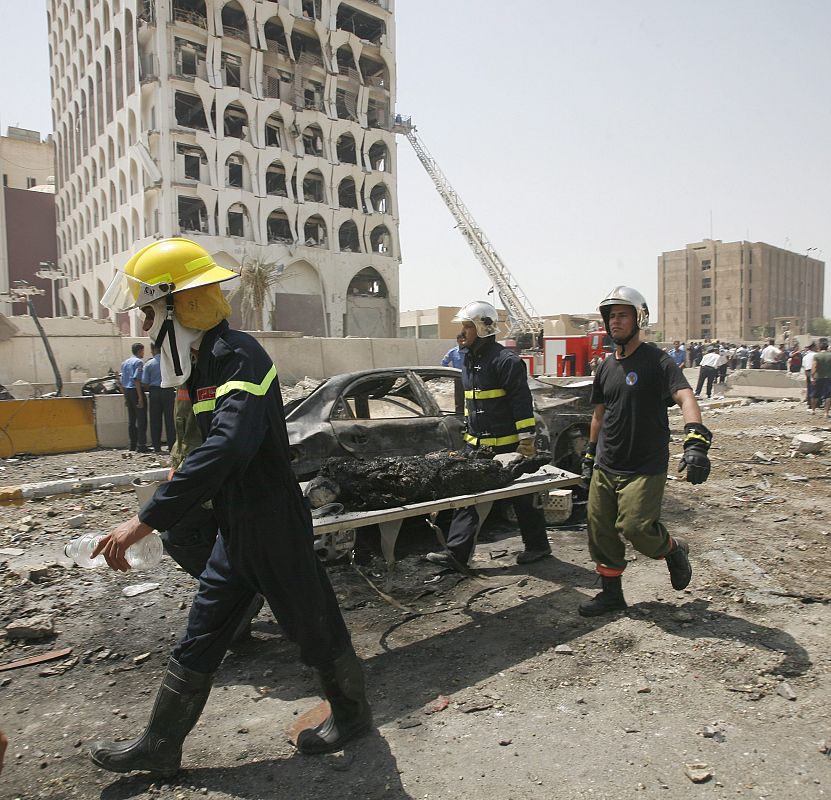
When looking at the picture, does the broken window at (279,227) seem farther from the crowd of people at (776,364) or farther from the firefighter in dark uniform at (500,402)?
the firefighter in dark uniform at (500,402)

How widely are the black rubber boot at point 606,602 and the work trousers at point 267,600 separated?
1.89 metres

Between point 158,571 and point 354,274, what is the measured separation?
3834 cm

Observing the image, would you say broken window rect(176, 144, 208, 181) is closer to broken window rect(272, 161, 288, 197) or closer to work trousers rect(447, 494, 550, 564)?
broken window rect(272, 161, 288, 197)

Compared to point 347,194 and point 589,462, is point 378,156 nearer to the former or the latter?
point 347,194

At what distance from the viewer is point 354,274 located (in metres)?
42.0

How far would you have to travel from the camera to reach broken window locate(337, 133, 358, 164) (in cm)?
4334

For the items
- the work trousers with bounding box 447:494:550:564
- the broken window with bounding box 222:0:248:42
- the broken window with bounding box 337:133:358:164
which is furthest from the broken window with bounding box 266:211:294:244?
the work trousers with bounding box 447:494:550:564

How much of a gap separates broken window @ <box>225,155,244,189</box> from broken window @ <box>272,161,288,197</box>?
178 centimetres

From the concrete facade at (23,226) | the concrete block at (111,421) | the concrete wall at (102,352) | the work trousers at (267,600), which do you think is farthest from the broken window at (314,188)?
the work trousers at (267,600)

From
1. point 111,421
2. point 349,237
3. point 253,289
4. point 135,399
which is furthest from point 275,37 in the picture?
point 135,399

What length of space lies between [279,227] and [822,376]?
3343 cm

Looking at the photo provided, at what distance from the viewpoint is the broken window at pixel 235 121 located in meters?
38.0

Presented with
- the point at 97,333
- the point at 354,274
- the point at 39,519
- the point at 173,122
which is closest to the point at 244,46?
the point at 173,122

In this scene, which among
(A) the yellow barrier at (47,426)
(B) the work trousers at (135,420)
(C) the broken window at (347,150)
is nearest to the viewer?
(A) the yellow barrier at (47,426)
